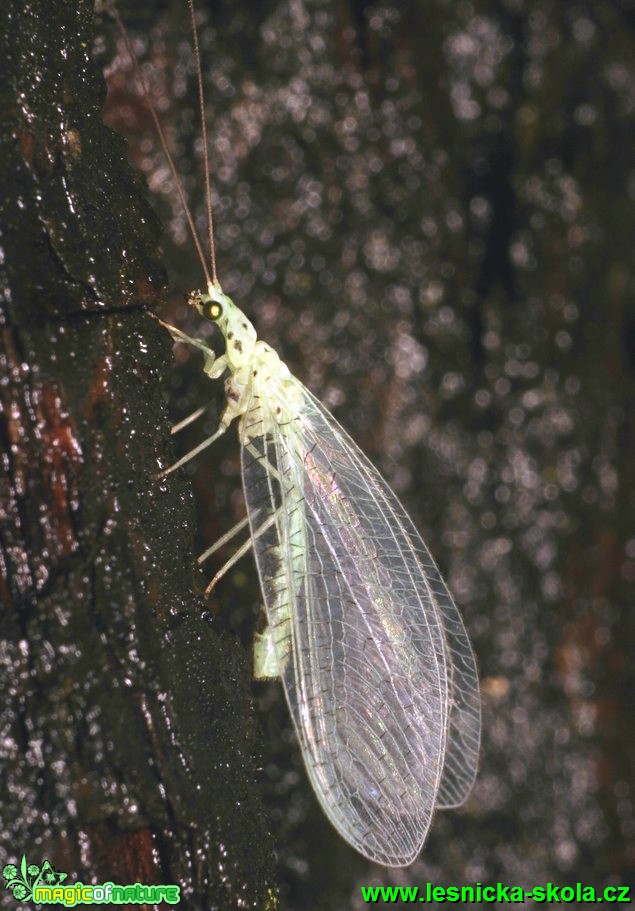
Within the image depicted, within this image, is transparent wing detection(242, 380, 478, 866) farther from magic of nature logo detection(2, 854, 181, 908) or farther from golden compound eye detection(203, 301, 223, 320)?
magic of nature logo detection(2, 854, 181, 908)

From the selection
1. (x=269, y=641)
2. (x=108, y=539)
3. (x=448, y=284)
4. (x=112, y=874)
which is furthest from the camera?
(x=448, y=284)

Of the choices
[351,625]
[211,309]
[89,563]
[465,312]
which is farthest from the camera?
[465,312]

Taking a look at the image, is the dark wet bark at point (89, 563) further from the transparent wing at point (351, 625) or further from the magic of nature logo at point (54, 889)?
the transparent wing at point (351, 625)

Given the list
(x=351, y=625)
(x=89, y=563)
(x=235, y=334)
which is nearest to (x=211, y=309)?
(x=235, y=334)

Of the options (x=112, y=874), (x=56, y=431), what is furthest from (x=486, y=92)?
(x=112, y=874)

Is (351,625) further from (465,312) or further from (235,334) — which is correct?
(465,312)

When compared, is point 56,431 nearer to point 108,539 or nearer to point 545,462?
point 108,539
